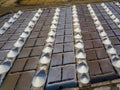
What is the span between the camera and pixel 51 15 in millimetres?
3857

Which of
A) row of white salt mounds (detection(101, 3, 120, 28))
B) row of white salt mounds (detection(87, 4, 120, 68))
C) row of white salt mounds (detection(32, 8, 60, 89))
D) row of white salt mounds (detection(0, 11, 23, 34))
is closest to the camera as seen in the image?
row of white salt mounds (detection(32, 8, 60, 89))

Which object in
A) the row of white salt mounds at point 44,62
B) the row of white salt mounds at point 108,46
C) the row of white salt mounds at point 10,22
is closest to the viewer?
the row of white salt mounds at point 44,62

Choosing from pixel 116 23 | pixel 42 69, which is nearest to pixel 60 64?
pixel 42 69

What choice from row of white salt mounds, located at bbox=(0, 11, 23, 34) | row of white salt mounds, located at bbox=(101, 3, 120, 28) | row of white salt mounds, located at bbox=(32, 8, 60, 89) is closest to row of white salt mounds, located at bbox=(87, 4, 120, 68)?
row of white salt mounds, located at bbox=(101, 3, 120, 28)

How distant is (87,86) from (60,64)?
51 cm

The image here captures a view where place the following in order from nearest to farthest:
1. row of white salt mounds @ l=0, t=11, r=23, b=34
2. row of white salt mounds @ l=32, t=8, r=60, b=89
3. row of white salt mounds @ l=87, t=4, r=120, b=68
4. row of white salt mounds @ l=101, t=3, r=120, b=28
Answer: row of white salt mounds @ l=32, t=8, r=60, b=89 < row of white salt mounds @ l=87, t=4, r=120, b=68 < row of white salt mounds @ l=101, t=3, r=120, b=28 < row of white salt mounds @ l=0, t=11, r=23, b=34

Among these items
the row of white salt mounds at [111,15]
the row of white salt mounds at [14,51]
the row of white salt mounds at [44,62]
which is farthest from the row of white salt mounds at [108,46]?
the row of white salt mounds at [14,51]

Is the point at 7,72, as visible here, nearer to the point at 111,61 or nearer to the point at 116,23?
the point at 111,61

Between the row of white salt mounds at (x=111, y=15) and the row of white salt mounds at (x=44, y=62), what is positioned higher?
the row of white salt mounds at (x=44, y=62)

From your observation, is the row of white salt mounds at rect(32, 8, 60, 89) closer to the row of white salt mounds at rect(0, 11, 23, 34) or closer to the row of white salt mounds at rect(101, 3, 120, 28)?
the row of white salt mounds at rect(0, 11, 23, 34)

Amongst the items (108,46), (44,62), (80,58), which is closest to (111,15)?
(108,46)

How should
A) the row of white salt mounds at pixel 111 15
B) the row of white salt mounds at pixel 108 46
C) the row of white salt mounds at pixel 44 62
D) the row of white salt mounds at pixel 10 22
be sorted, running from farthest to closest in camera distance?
the row of white salt mounds at pixel 10 22, the row of white salt mounds at pixel 111 15, the row of white salt mounds at pixel 108 46, the row of white salt mounds at pixel 44 62

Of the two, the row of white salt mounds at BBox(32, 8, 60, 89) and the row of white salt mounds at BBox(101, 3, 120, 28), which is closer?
the row of white salt mounds at BBox(32, 8, 60, 89)

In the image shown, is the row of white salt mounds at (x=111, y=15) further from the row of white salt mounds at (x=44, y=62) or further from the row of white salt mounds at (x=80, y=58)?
the row of white salt mounds at (x=44, y=62)
